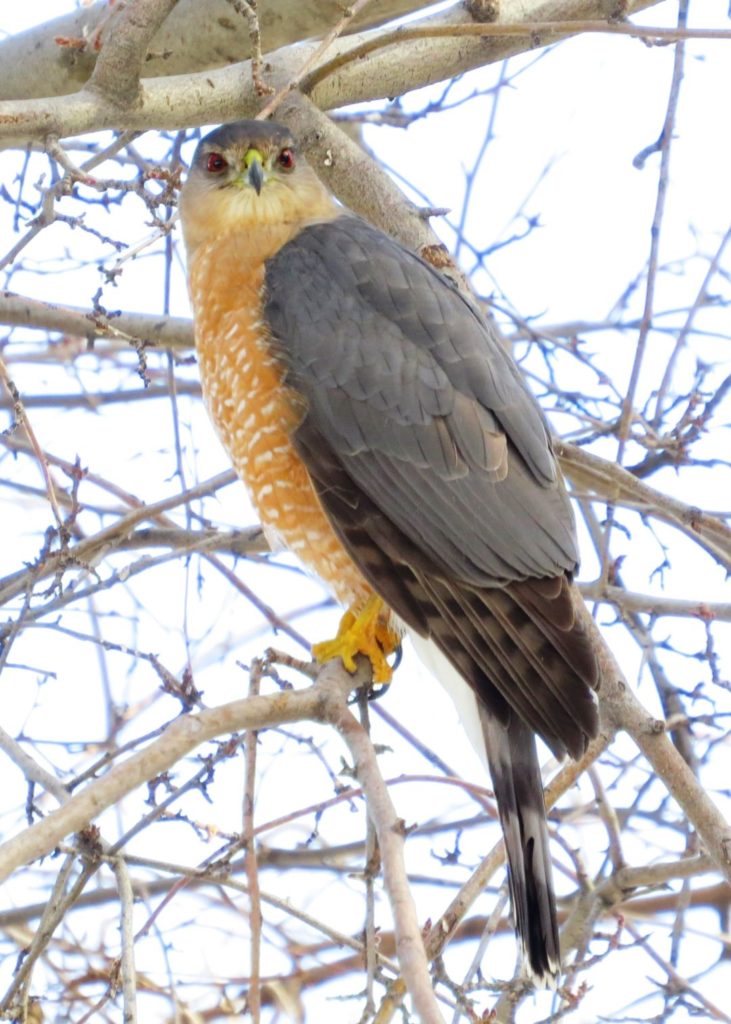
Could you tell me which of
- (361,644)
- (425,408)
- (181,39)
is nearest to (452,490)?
(425,408)

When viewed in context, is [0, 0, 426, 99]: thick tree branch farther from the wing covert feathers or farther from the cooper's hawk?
the wing covert feathers

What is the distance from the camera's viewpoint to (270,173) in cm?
505

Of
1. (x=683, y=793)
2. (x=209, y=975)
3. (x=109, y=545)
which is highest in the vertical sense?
(x=109, y=545)

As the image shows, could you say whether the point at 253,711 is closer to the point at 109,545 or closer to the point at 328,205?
the point at 109,545

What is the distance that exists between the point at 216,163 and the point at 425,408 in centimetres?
145

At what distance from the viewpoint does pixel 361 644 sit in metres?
4.50

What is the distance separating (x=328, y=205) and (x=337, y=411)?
1.27 meters

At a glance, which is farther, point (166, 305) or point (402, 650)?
point (166, 305)

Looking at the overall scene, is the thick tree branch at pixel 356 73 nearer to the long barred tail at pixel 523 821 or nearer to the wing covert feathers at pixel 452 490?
the wing covert feathers at pixel 452 490

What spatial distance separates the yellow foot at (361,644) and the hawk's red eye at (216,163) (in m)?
1.73

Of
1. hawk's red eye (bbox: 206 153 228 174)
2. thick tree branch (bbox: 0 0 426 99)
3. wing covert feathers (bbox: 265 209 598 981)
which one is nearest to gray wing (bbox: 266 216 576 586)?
wing covert feathers (bbox: 265 209 598 981)

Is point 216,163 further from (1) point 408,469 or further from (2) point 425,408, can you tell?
(1) point 408,469

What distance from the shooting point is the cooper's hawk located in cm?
386

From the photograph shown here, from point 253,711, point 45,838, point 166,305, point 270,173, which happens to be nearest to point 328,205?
point 270,173
